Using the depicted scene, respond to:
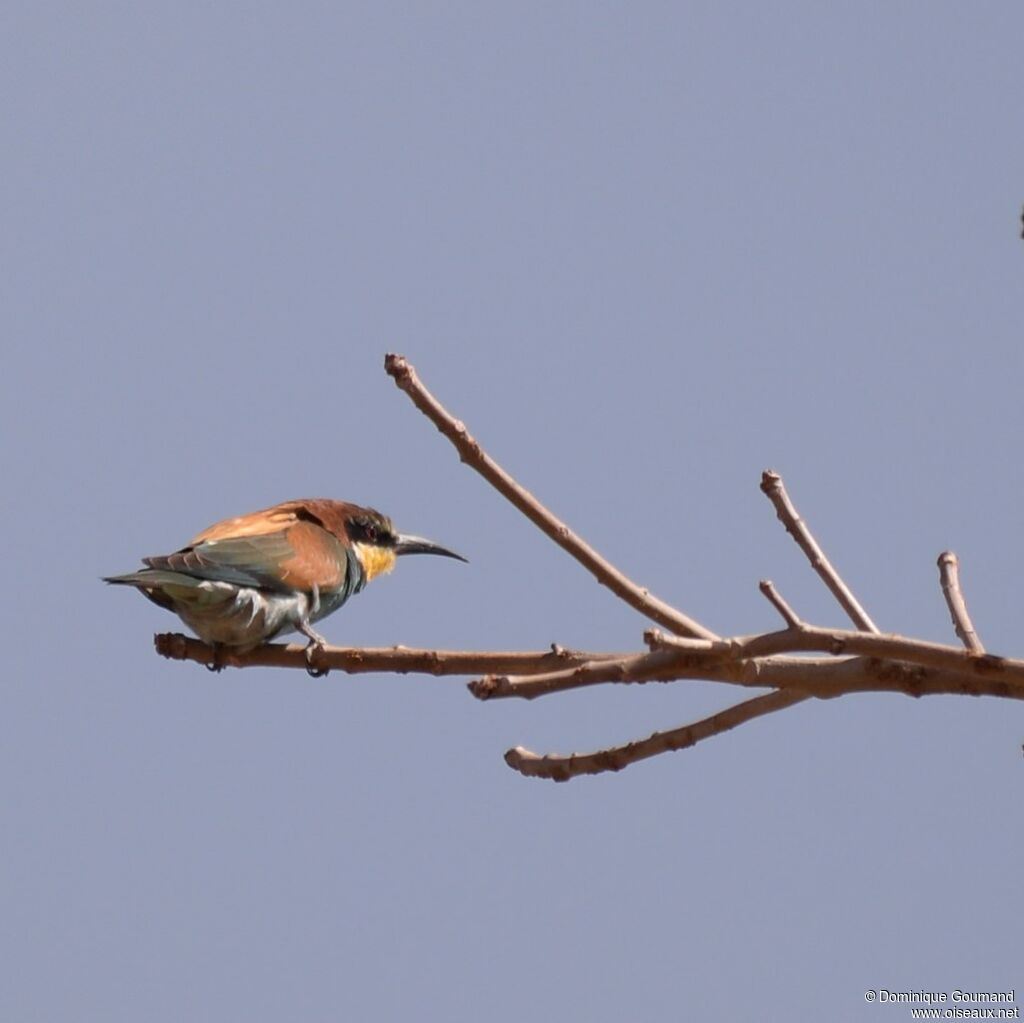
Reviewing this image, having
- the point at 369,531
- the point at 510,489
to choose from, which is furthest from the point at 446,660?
the point at 369,531

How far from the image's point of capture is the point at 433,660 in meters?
2.12

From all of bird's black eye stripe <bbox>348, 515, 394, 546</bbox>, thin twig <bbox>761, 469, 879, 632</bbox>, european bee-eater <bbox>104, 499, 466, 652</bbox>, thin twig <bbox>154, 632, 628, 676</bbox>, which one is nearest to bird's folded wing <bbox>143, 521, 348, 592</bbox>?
european bee-eater <bbox>104, 499, 466, 652</bbox>

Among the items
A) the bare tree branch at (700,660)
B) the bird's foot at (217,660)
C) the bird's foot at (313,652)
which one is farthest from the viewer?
the bird's foot at (217,660)

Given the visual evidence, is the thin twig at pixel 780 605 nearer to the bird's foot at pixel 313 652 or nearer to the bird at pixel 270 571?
the bird's foot at pixel 313 652

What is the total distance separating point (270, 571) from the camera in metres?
4.07

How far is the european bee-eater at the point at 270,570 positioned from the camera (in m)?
3.81

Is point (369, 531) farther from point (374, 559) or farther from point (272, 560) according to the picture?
point (272, 560)

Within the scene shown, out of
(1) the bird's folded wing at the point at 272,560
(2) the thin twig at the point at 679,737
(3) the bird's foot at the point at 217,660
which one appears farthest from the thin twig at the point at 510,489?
(1) the bird's folded wing at the point at 272,560

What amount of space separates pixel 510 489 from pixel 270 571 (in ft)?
6.78

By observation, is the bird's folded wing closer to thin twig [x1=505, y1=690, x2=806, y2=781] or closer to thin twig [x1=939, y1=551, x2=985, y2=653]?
thin twig [x1=505, y1=690, x2=806, y2=781]

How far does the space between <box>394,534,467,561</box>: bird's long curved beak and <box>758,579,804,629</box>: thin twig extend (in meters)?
3.19

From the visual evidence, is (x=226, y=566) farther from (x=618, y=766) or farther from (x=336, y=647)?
(x=618, y=766)

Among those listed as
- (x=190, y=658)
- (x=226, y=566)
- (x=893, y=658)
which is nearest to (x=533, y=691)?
(x=893, y=658)

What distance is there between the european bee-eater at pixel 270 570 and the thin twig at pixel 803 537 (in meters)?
1.57
